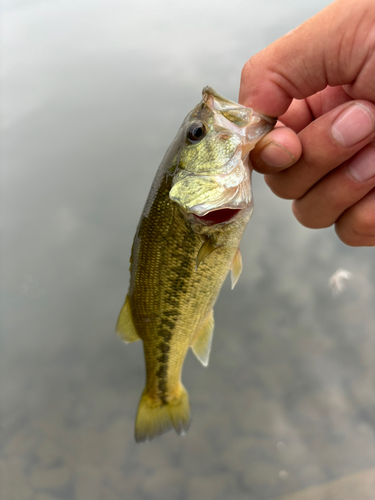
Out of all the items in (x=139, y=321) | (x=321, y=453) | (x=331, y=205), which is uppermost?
(x=331, y=205)

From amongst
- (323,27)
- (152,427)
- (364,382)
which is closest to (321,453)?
(364,382)

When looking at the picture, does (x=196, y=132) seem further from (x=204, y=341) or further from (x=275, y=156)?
(x=204, y=341)

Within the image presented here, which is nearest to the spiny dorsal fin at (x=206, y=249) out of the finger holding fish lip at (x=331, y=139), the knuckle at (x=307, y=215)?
the finger holding fish lip at (x=331, y=139)

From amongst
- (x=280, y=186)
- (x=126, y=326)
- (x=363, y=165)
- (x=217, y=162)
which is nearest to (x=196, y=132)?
(x=217, y=162)

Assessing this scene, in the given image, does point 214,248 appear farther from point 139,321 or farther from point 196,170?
point 139,321

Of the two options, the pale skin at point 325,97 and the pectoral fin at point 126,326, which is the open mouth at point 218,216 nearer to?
the pale skin at point 325,97

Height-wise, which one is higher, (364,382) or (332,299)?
(332,299)
